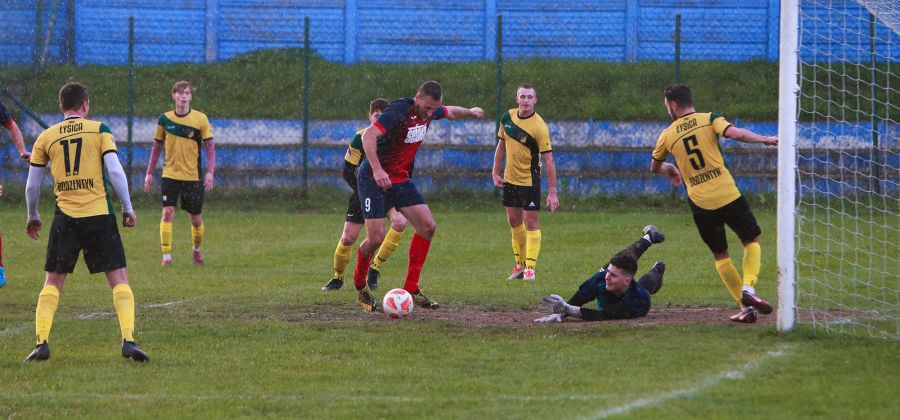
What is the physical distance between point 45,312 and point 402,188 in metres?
3.53

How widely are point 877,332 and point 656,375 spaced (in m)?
2.32

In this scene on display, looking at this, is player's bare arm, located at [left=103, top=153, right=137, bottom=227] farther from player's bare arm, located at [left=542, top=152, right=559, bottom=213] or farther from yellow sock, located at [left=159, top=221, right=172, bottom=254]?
yellow sock, located at [left=159, top=221, right=172, bottom=254]

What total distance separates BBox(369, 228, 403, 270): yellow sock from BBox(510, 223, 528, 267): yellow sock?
7.00 feet

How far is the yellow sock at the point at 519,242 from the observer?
1336 centimetres

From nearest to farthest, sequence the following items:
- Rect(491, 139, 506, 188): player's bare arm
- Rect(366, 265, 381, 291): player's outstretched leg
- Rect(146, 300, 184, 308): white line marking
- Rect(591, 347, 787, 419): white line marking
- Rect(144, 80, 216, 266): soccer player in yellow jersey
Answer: Rect(591, 347, 787, 419): white line marking
Rect(146, 300, 184, 308): white line marking
Rect(366, 265, 381, 291): player's outstretched leg
Rect(491, 139, 506, 188): player's bare arm
Rect(144, 80, 216, 266): soccer player in yellow jersey

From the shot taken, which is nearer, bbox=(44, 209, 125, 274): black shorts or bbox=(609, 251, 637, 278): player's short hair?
bbox=(44, 209, 125, 274): black shorts

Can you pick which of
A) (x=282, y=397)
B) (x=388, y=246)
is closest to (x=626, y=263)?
(x=388, y=246)

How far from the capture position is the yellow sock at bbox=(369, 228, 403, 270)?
38.0 ft

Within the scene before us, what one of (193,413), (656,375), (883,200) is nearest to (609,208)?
(883,200)

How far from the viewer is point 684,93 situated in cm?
918

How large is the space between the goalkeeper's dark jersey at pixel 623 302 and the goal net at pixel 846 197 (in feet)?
4.11

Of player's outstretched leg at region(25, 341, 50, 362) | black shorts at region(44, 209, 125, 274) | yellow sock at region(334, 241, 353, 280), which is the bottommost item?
player's outstretched leg at region(25, 341, 50, 362)

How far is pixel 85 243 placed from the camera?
8008 millimetres

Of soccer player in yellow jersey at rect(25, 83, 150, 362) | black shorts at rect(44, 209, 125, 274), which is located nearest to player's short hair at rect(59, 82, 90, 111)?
soccer player in yellow jersey at rect(25, 83, 150, 362)
